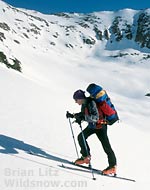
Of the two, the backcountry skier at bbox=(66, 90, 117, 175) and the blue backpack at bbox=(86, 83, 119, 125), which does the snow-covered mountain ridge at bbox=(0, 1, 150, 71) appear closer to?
the backcountry skier at bbox=(66, 90, 117, 175)

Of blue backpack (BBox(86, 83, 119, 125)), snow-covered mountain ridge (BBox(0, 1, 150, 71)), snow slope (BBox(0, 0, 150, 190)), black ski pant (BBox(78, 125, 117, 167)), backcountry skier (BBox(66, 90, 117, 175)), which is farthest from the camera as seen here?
snow-covered mountain ridge (BBox(0, 1, 150, 71))

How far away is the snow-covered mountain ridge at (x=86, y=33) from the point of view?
12119cm

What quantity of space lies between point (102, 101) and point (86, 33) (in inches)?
5814

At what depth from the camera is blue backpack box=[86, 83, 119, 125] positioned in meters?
6.95

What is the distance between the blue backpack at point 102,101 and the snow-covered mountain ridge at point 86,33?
96522mm

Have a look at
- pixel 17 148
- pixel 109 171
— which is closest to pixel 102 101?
pixel 109 171

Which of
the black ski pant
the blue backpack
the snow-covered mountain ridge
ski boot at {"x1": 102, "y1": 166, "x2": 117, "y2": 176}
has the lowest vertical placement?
ski boot at {"x1": 102, "y1": 166, "x2": 117, "y2": 176}

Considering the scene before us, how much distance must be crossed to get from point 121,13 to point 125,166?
17916 cm

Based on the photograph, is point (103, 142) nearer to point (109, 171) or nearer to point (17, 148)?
point (109, 171)

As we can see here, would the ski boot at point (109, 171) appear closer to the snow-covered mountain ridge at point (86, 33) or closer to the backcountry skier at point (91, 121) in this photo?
the backcountry skier at point (91, 121)

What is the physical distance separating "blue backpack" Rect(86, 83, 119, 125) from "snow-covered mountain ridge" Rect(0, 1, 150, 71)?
9652 cm

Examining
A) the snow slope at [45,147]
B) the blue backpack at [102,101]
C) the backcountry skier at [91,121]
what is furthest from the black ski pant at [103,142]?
the snow slope at [45,147]

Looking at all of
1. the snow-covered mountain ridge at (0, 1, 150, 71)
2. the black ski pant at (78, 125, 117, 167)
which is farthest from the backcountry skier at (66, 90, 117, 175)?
the snow-covered mountain ridge at (0, 1, 150, 71)

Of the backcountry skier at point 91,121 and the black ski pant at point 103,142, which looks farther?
the black ski pant at point 103,142
